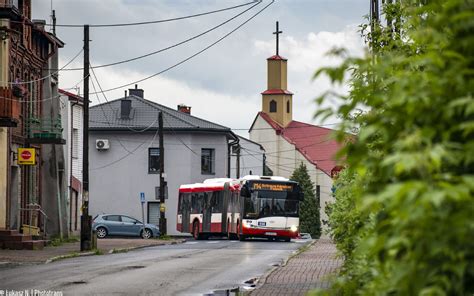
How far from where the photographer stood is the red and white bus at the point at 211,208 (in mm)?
52094

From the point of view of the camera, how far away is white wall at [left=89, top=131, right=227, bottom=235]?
77.9 m

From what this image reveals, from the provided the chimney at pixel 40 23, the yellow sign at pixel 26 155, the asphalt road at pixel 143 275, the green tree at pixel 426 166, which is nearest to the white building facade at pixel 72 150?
the chimney at pixel 40 23

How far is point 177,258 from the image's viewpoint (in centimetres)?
3031

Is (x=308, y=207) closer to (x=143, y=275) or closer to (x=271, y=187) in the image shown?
(x=271, y=187)

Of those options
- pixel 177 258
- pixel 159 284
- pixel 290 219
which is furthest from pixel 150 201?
pixel 159 284

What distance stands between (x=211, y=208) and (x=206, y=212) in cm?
84

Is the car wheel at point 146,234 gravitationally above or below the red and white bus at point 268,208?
below

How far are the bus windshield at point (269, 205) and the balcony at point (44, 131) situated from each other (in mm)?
10511

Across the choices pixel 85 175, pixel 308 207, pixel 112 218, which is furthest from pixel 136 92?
pixel 85 175

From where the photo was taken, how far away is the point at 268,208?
160ft

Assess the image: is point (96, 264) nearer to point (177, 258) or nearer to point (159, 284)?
point (177, 258)

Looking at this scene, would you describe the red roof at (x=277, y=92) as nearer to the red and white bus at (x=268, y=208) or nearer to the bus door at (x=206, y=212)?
the bus door at (x=206, y=212)

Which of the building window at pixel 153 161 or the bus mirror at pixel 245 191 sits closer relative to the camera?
the bus mirror at pixel 245 191

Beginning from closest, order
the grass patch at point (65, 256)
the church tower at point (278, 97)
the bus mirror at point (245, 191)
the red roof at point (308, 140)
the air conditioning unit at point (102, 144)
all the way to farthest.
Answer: the grass patch at point (65, 256) → the bus mirror at point (245, 191) → the air conditioning unit at point (102, 144) → the red roof at point (308, 140) → the church tower at point (278, 97)
